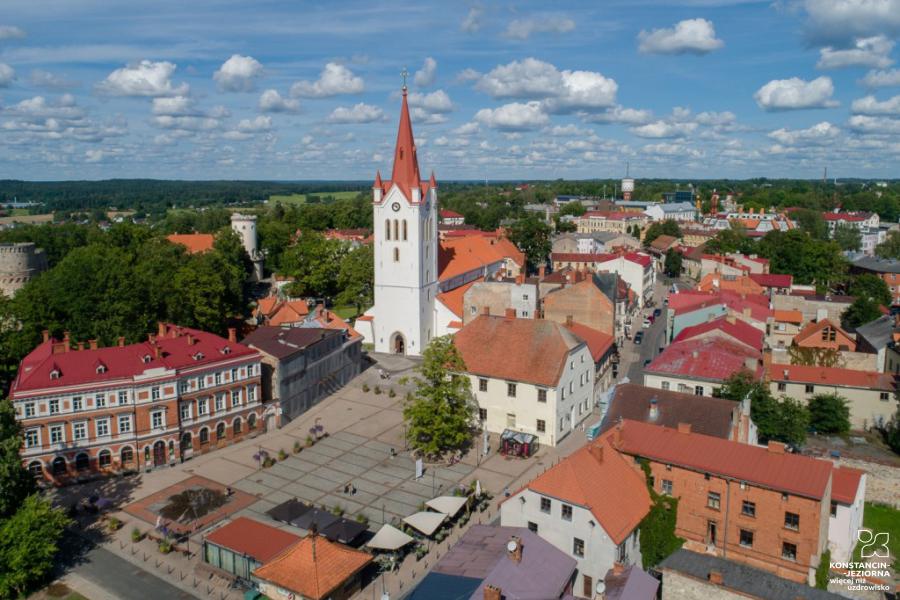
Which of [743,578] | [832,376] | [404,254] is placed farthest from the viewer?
[404,254]

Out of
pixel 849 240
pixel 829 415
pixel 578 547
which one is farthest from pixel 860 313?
pixel 849 240

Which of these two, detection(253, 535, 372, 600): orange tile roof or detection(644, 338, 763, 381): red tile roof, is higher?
detection(644, 338, 763, 381): red tile roof

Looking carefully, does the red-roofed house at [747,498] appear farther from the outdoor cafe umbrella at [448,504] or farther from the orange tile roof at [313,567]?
the orange tile roof at [313,567]

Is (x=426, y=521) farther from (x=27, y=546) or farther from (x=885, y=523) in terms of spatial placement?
(x=885, y=523)

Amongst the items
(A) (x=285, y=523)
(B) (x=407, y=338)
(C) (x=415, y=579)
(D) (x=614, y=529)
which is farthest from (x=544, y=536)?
(B) (x=407, y=338)

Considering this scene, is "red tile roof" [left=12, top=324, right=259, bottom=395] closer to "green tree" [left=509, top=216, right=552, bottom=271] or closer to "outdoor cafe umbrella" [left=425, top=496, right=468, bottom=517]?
"outdoor cafe umbrella" [left=425, top=496, right=468, bottom=517]

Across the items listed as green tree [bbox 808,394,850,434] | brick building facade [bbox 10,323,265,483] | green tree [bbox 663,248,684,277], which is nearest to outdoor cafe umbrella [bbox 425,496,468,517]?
brick building facade [bbox 10,323,265,483]

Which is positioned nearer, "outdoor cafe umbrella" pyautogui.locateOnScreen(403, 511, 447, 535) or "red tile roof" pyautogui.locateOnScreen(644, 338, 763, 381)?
"outdoor cafe umbrella" pyautogui.locateOnScreen(403, 511, 447, 535)

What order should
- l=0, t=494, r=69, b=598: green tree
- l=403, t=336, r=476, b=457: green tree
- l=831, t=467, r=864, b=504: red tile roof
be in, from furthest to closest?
l=403, t=336, r=476, b=457: green tree < l=831, t=467, r=864, b=504: red tile roof < l=0, t=494, r=69, b=598: green tree
